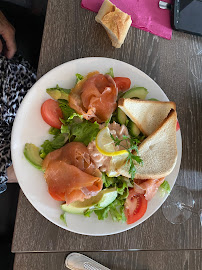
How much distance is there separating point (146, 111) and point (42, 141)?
46 cm

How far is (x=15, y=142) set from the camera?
4.27 ft

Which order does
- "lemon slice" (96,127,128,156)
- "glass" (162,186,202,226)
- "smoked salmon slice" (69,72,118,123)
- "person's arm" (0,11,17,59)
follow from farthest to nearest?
"person's arm" (0,11,17,59), "glass" (162,186,202,226), "smoked salmon slice" (69,72,118,123), "lemon slice" (96,127,128,156)

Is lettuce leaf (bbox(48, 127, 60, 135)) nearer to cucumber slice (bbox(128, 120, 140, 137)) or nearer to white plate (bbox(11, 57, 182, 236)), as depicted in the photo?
white plate (bbox(11, 57, 182, 236))

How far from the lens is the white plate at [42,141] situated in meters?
1.30

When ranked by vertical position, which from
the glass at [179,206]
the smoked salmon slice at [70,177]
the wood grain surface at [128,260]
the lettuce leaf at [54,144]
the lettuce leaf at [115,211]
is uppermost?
the lettuce leaf at [54,144]

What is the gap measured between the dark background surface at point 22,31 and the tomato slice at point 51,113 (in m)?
0.51

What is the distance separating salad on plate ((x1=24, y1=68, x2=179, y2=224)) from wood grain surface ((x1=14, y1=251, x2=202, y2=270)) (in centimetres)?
22

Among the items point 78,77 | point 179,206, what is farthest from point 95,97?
point 179,206

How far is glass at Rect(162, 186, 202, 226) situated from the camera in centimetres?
153

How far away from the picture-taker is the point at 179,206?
5.11ft

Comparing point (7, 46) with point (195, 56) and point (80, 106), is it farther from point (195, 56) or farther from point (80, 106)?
point (195, 56)

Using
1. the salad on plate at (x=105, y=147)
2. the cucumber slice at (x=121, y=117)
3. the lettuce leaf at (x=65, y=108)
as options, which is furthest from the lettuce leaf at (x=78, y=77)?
the cucumber slice at (x=121, y=117)

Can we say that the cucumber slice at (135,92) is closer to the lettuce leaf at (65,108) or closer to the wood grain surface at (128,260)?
the lettuce leaf at (65,108)

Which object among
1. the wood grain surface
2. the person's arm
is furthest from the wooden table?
the person's arm
